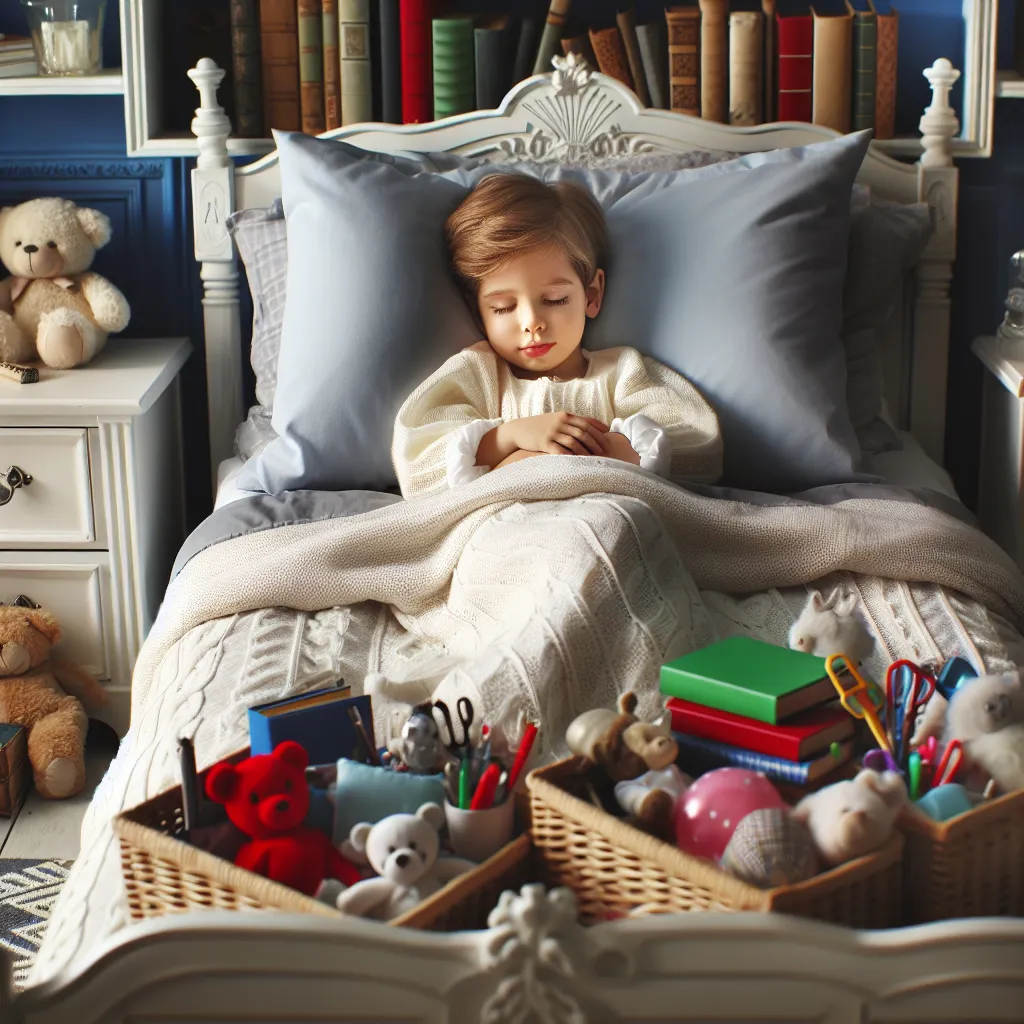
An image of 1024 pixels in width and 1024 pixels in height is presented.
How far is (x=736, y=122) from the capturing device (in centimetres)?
253

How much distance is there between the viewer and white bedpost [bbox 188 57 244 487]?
8.21 ft

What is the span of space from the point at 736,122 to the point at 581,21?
1.14 ft

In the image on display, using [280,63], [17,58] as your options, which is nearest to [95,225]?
[17,58]

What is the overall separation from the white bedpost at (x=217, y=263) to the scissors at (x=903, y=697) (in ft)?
5.31

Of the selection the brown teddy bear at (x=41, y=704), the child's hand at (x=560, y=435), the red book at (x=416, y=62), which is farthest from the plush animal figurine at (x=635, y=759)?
the red book at (x=416, y=62)

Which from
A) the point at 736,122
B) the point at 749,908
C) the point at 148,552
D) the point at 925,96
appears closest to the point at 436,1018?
the point at 749,908

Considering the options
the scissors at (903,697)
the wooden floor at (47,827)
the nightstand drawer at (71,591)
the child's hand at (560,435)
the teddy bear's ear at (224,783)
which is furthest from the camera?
the nightstand drawer at (71,591)

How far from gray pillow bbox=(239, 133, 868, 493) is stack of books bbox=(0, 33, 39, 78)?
2.10 ft

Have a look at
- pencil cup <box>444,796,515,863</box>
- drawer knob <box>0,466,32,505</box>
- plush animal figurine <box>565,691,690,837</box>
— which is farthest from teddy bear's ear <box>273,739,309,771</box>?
drawer knob <box>0,466,32,505</box>

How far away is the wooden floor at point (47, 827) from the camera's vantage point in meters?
2.10

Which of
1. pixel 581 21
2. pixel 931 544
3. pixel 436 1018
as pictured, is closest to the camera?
pixel 436 1018

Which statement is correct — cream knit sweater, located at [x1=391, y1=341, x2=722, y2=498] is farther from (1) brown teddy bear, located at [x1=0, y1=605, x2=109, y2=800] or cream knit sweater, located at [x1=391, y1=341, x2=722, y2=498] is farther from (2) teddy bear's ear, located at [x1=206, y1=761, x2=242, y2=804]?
(2) teddy bear's ear, located at [x1=206, y1=761, x2=242, y2=804]

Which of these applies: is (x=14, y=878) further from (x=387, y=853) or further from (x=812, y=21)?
(x=812, y=21)

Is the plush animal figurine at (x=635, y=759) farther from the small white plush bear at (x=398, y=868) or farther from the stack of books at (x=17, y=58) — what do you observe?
the stack of books at (x=17, y=58)
